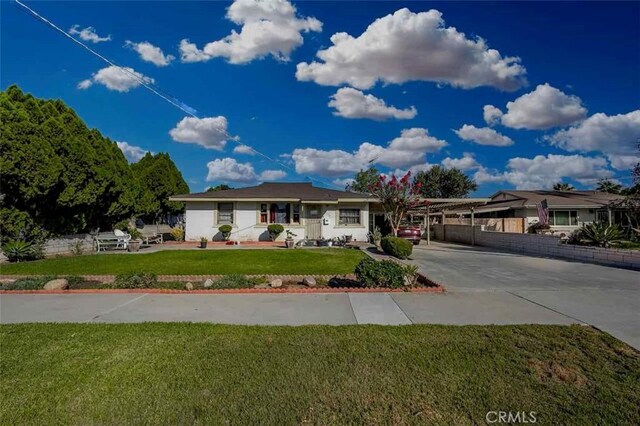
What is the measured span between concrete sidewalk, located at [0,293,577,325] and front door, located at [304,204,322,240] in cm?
1355

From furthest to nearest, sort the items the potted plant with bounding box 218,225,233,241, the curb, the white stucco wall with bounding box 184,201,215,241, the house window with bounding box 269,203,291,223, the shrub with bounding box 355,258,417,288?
the house window with bounding box 269,203,291,223 → the white stucco wall with bounding box 184,201,215,241 → the potted plant with bounding box 218,225,233,241 → the shrub with bounding box 355,258,417,288 → the curb

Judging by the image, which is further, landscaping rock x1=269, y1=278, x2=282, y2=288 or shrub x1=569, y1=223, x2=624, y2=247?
shrub x1=569, y1=223, x2=624, y2=247

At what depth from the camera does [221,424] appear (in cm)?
263

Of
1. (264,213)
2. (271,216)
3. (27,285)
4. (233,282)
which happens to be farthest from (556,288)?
(264,213)

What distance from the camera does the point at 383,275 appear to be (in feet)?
24.2

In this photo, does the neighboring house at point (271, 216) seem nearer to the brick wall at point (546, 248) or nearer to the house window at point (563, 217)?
the brick wall at point (546, 248)

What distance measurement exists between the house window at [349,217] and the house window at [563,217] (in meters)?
14.3

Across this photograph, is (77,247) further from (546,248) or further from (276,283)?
(546,248)

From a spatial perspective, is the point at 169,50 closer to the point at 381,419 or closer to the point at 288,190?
the point at 288,190

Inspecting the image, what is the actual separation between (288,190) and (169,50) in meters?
11.3

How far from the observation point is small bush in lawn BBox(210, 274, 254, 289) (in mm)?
7660

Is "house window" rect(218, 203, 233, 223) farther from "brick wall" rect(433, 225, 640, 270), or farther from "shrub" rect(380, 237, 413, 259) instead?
"brick wall" rect(433, 225, 640, 270)

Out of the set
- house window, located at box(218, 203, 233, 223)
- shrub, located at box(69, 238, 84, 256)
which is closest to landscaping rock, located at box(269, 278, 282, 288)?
shrub, located at box(69, 238, 84, 256)

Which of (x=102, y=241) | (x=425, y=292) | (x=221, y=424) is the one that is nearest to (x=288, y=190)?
(x=102, y=241)
